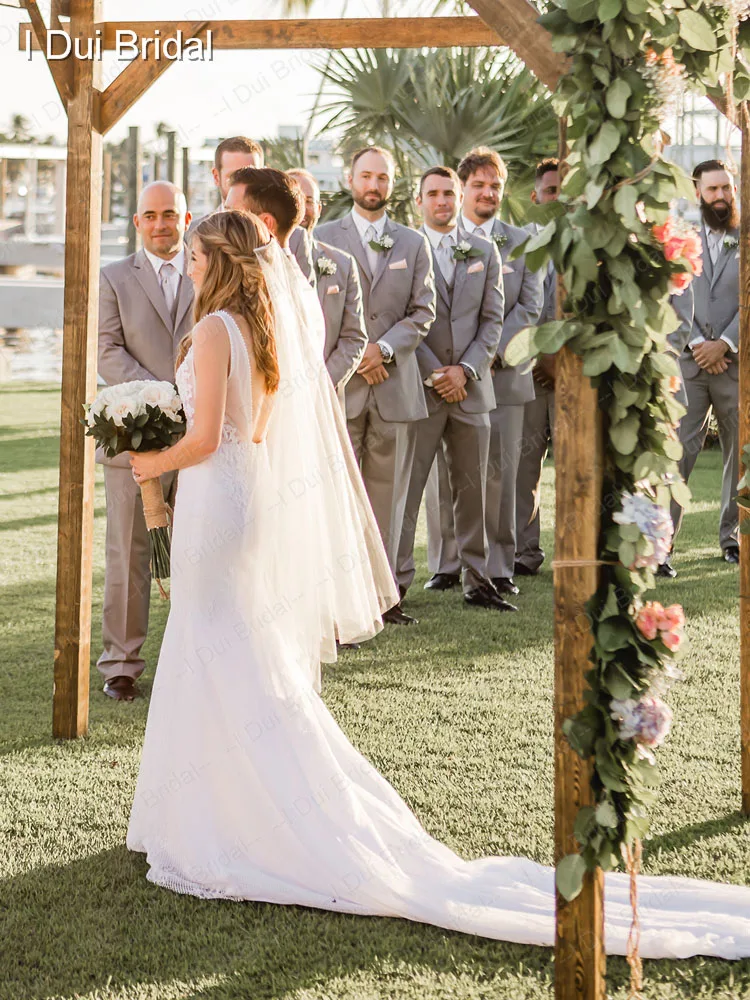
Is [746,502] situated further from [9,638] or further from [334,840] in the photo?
[9,638]

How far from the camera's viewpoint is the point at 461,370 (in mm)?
7215

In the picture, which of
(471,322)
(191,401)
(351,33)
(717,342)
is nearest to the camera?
(191,401)

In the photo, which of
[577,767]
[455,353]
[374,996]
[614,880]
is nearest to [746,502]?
[614,880]

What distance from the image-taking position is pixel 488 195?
7469mm

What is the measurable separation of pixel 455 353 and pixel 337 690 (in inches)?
100

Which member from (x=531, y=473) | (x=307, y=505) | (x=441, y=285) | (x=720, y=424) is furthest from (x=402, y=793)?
(x=720, y=424)

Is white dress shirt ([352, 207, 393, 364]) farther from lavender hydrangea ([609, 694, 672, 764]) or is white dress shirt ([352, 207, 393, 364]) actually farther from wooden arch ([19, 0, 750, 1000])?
lavender hydrangea ([609, 694, 672, 764])

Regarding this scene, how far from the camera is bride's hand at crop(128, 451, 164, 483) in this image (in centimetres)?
395

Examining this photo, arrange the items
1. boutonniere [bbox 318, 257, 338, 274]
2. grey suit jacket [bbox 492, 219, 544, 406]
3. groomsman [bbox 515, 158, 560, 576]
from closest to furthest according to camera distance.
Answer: boutonniere [bbox 318, 257, 338, 274], grey suit jacket [bbox 492, 219, 544, 406], groomsman [bbox 515, 158, 560, 576]

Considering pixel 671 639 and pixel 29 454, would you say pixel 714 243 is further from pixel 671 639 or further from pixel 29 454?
pixel 29 454

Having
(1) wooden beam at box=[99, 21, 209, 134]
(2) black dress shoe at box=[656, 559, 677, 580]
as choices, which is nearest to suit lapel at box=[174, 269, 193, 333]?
(1) wooden beam at box=[99, 21, 209, 134]

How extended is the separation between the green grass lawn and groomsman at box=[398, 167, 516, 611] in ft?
1.28

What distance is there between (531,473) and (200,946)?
5.43 m

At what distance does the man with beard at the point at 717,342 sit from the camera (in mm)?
8211
